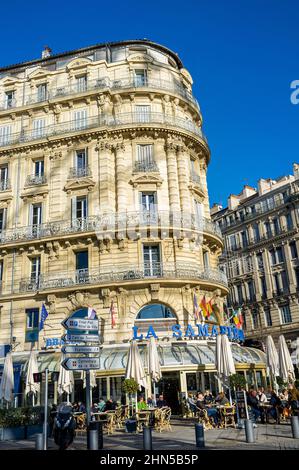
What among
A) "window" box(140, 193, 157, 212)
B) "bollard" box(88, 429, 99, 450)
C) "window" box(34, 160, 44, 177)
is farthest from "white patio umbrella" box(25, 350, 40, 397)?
"window" box(34, 160, 44, 177)

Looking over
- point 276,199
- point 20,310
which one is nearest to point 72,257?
point 20,310

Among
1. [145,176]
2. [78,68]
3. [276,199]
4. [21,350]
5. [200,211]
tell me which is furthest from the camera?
[276,199]

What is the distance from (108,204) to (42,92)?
1113cm

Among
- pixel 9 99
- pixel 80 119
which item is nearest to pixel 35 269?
pixel 80 119

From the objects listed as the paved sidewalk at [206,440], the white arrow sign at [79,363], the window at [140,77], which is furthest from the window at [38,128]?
the white arrow sign at [79,363]

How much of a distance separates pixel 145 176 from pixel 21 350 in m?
12.4

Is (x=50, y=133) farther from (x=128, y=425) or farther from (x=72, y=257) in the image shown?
(x=128, y=425)

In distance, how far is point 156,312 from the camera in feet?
79.8

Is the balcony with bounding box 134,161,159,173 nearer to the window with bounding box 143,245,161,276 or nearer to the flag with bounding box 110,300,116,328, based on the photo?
the window with bounding box 143,245,161,276

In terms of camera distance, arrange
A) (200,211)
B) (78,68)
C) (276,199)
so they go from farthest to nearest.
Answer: (276,199) → (78,68) → (200,211)

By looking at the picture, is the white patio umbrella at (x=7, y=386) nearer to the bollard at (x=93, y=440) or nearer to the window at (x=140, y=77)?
the bollard at (x=93, y=440)

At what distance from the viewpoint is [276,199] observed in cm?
4825

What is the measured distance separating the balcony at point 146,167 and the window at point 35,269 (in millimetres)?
8177

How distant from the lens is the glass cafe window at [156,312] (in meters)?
24.2
